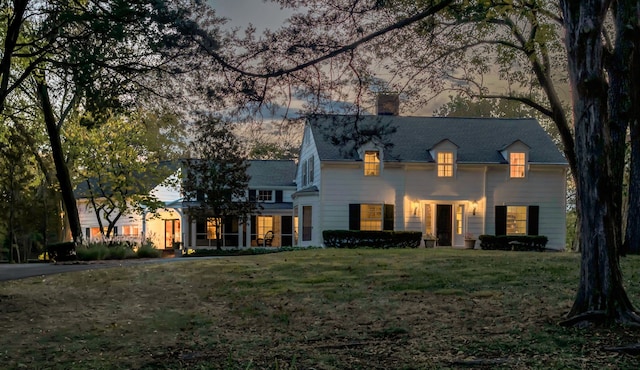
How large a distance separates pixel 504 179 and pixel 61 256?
754 inches

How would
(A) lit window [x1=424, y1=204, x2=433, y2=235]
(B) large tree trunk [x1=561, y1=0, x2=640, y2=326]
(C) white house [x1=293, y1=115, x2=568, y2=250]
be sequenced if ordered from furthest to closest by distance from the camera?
1. (A) lit window [x1=424, y1=204, x2=433, y2=235]
2. (C) white house [x1=293, y1=115, x2=568, y2=250]
3. (B) large tree trunk [x1=561, y1=0, x2=640, y2=326]

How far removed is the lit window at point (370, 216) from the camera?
1069 inches

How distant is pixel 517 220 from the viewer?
Result: 92.2ft

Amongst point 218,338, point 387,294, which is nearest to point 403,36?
point 387,294

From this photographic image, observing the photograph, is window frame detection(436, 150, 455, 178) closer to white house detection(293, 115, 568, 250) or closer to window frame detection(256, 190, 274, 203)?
white house detection(293, 115, 568, 250)

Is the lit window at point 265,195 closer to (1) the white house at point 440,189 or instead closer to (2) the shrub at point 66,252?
(1) the white house at point 440,189

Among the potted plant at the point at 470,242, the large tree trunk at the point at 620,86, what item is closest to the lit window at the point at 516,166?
the potted plant at the point at 470,242

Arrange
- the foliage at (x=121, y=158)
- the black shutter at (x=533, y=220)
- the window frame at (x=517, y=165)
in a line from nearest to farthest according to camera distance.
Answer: the black shutter at (x=533, y=220) < the window frame at (x=517, y=165) < the foliage at (x=121, y=158)

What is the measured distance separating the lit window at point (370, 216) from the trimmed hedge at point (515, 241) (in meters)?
4.49

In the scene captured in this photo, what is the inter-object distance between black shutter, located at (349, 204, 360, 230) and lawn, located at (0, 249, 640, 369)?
44.5ft

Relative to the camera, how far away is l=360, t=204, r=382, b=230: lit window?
89.0ft

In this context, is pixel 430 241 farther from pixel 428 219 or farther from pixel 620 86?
pixel 620 86

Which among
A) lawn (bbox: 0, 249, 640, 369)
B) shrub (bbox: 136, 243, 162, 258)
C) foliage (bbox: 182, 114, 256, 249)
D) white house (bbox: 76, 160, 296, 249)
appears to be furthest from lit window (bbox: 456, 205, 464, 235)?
lawn (bbox: 0, 249, 640, 369)

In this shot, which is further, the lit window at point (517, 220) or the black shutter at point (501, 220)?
the lit window at point (517, 220)
